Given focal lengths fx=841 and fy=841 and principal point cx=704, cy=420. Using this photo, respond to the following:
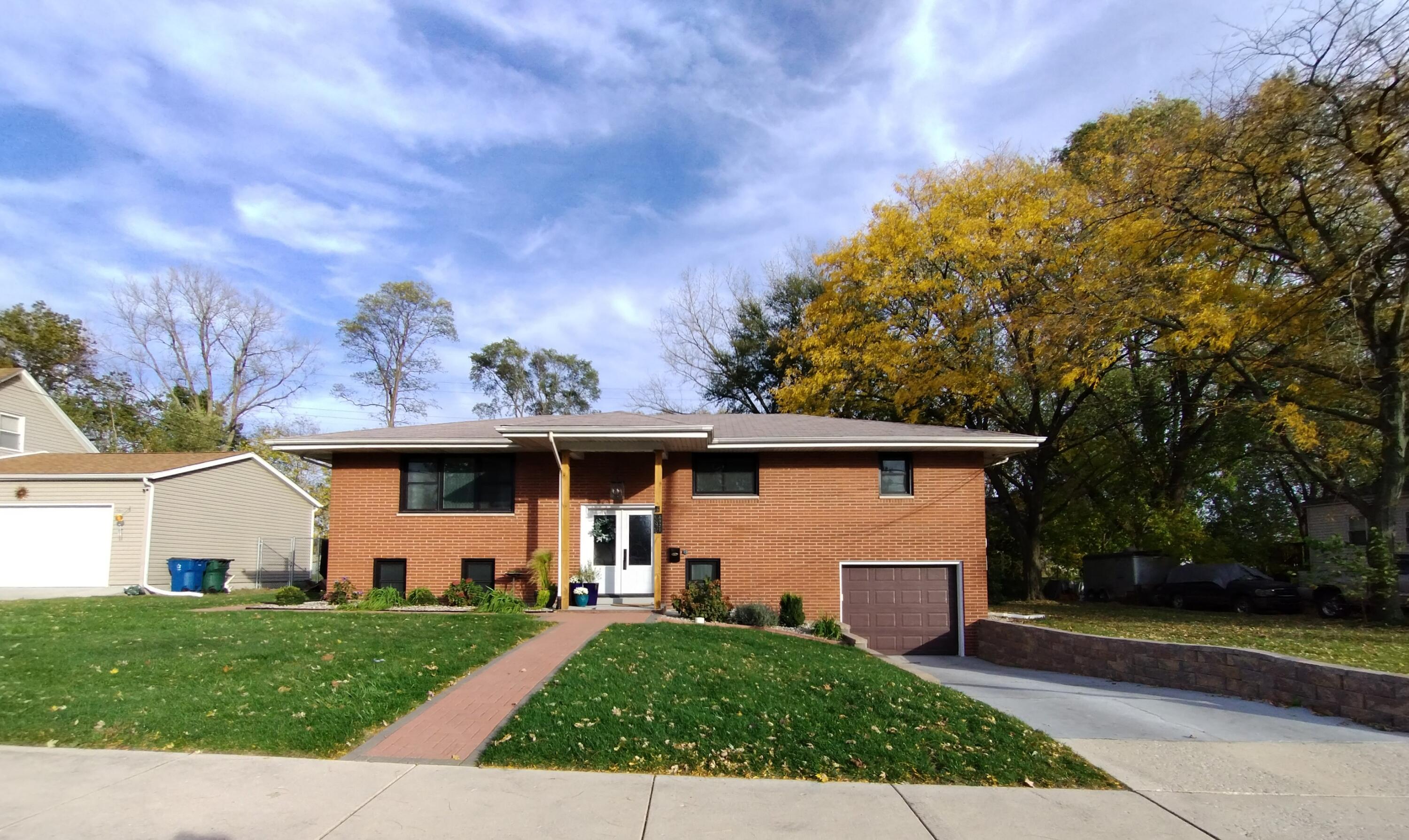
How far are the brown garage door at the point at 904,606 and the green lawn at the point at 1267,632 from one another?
1869 mm

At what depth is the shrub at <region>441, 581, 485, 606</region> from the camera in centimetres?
1578

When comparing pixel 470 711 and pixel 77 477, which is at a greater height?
pixel 77 477

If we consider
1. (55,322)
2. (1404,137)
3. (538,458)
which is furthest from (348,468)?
(55,322)

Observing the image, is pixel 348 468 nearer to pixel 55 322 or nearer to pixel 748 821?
pixel 748 821

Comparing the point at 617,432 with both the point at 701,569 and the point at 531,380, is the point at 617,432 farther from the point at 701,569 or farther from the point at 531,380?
the point at 531,380

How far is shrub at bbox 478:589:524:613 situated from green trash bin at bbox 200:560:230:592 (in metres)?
10.8

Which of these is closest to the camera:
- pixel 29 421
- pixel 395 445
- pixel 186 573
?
pixel 395 445

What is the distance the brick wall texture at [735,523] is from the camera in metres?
16.9

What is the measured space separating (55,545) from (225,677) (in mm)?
17651

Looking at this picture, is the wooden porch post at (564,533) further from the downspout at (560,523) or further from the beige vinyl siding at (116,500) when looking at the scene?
the beige vinyl siding at (116,500)

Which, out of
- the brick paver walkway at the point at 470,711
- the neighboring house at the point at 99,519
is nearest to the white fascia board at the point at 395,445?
the brick paver walkway at the point at 470,711

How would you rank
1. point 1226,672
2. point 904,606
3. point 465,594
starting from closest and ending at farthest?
1. point 1226,672
2. point 465,594
3. point 904,606

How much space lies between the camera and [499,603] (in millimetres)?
15344

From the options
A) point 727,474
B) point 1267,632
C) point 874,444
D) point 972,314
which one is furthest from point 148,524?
point 1267,632
